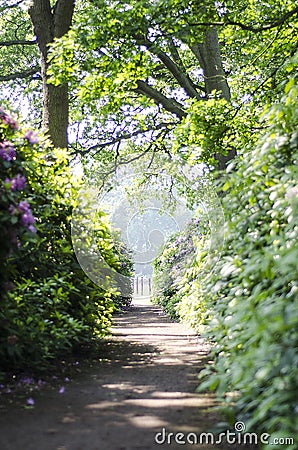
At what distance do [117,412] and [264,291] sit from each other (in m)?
1.18

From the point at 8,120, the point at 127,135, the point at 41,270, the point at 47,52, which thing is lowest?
the point at 41,270

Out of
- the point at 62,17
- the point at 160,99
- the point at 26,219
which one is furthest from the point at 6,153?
the point at 160,99

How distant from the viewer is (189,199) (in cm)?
1250

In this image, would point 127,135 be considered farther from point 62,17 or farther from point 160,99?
point 62,17

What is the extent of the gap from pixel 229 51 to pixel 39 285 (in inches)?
442

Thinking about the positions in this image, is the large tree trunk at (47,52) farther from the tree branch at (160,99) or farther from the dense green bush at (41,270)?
the tree branch at (160,99)

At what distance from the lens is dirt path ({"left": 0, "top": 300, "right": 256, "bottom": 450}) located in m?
3.15

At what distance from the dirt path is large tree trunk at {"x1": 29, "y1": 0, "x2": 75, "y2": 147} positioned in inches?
183

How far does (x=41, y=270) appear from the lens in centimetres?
585

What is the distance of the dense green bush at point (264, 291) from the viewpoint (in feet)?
8.39

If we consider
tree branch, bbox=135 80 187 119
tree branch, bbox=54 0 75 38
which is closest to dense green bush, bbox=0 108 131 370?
tree branch, bbox=54 0 75 38

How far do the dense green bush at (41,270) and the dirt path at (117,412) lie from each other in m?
0.44

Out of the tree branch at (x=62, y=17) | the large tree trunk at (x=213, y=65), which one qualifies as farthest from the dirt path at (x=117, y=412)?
the large tree trunk at (x=213, y=65)

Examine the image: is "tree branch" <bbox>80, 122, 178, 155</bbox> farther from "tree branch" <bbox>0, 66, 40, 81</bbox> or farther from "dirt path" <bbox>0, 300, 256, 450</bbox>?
"dirt path" <bbox>0, 300, 256, 450</bbox>
